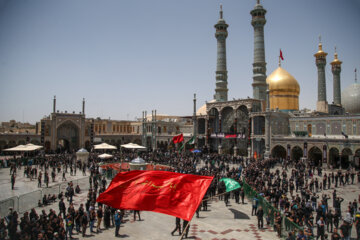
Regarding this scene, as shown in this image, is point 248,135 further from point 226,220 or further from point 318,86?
point 226,220

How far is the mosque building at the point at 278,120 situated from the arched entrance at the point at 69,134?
23.6 metres

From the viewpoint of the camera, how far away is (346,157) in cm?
3544

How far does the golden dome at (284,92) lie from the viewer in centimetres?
4984

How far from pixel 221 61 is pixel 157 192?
50126 mm

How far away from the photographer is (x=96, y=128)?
63969mm

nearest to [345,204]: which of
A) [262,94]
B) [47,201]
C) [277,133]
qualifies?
[47,201]

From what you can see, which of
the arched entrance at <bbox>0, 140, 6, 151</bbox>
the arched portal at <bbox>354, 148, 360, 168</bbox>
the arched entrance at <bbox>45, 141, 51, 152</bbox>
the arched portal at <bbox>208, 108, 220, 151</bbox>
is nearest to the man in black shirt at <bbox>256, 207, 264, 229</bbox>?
the arched portal at <bbox>354, 148, 360, 168</bbox>

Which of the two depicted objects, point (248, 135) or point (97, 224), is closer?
point (97, 224)

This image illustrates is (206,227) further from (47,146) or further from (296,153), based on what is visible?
(47,146)

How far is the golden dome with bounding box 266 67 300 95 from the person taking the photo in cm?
5005

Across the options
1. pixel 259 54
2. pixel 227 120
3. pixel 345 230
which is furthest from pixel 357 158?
pixel 345 230

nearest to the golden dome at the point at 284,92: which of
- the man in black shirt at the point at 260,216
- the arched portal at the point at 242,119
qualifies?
the arched portal at the point at 242,119

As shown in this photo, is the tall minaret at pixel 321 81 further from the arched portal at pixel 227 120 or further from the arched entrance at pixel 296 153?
the arched portal at pixel 227 120

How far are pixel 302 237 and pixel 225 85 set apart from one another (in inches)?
1883
